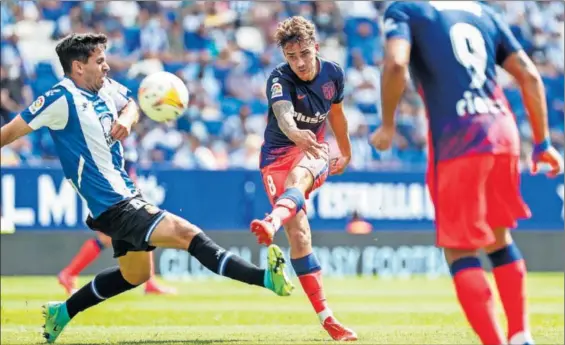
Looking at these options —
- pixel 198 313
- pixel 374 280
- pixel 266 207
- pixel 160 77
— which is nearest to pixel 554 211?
pixel 374 280

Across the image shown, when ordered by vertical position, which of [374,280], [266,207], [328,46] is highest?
[328,46]

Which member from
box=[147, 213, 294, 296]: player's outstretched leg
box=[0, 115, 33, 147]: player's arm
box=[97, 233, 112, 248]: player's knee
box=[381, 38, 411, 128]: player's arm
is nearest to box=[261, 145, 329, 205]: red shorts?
box=[147, 213, 294, 296]: player's outstretched leg

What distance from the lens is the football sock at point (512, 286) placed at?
20.6ft

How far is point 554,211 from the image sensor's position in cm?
1842

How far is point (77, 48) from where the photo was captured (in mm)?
7863

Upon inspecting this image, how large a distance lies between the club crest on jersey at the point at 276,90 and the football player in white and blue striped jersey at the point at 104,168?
122 centimetres

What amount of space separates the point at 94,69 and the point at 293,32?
5.26 ft

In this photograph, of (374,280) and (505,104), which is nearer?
(505,104)

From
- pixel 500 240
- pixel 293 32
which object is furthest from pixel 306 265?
pixel 500 240

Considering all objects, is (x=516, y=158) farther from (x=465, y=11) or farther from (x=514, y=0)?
(x=514, y=0)

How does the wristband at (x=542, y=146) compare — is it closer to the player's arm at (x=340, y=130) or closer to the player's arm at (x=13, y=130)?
the player's arm at (x=340, y=130)

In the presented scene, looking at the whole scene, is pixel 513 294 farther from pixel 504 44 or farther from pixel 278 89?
pixel 278 89

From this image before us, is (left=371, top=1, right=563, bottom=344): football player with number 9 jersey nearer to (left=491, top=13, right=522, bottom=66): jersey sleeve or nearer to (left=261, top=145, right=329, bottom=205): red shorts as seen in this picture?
(left=491, top=13, right=522, bottom=66): jersey sleeve

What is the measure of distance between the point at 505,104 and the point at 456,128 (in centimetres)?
40
